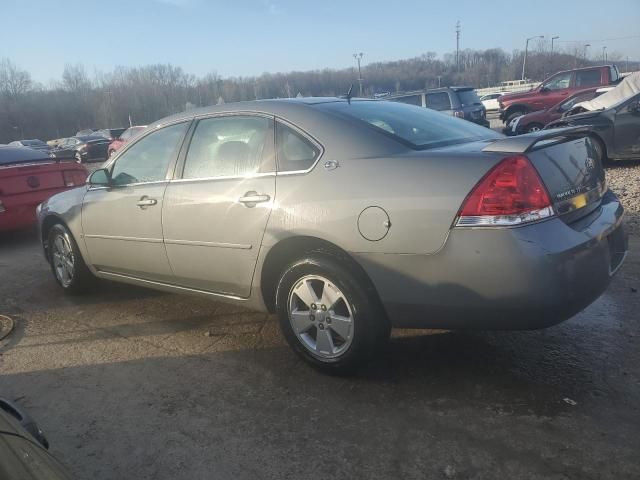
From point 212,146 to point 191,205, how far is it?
42 centimetres

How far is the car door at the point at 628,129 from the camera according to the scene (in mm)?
9344

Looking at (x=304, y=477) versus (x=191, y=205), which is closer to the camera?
(x=304, y=477)

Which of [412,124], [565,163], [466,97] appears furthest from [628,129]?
[565,163]

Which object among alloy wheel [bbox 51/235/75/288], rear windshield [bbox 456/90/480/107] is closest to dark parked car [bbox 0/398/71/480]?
alloy wheel [bbox 51/235/75/288]

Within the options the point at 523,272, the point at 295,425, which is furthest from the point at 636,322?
the point at 295,425

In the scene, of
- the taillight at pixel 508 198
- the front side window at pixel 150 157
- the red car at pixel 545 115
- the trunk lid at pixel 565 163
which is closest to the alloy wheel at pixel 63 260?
the front side window at pixel 150 157

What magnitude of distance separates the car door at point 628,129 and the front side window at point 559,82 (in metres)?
8.67

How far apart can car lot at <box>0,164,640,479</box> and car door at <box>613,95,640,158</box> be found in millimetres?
6430

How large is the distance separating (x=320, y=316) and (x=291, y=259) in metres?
0.38

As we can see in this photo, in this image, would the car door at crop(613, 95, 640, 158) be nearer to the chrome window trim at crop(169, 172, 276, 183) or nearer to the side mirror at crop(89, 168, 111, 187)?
the chrome window trim at crop(169, 172, 276, 183)

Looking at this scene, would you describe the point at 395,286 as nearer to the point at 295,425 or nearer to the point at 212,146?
the point at 295,425

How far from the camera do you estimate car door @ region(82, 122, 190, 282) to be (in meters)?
3.78

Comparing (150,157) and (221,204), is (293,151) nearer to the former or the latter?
(221,204)

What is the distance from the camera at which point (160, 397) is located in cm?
294
